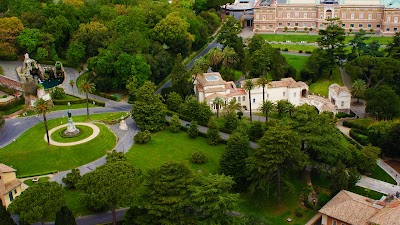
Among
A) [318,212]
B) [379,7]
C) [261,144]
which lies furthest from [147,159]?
[379,7]

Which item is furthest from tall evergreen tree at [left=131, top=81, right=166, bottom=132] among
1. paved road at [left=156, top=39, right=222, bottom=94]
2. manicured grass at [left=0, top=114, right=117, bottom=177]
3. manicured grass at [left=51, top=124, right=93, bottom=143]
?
paved road at [left=156, top=39, right=222, bottom=94]

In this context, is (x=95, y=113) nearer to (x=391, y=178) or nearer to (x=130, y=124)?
(x=130, y=124)

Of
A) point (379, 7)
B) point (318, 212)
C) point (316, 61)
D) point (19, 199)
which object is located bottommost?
point (318, 212)

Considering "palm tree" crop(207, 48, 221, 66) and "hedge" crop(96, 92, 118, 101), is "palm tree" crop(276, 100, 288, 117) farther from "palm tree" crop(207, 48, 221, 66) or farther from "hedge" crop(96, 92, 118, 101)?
"hedge" crop(96, 92, 118, 101)

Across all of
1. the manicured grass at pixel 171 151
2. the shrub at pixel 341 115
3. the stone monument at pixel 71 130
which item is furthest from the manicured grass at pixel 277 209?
the stone monument at pixel 71 130

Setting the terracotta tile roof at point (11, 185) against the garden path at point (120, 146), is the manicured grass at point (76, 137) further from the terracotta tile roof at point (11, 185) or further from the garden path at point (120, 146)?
the terracotta tile roof at point (11, 185)

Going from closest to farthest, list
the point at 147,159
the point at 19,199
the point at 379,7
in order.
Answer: the point at 19,199 < the point at 147,159 < the point at 379,7
